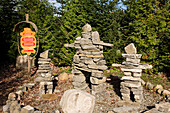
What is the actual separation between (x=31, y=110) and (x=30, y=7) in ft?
29.9

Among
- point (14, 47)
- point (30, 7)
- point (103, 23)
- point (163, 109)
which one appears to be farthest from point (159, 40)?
point (14, 47)

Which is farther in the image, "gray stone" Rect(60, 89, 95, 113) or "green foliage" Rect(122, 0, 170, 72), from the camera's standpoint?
"green foliage" Rect(122, 0, 170, 72)

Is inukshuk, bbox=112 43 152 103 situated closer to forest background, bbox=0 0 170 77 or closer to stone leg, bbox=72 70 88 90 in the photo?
stone leg, bbox=72 70 88 90

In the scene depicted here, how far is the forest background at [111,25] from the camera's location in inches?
394

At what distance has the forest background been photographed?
10.0m

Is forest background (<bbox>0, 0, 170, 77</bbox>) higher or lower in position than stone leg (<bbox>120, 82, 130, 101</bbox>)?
higher

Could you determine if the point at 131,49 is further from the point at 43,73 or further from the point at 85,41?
the point at 43,73

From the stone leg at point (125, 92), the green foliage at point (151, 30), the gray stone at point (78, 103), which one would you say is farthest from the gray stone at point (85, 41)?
the green foliage at point (151, 30)

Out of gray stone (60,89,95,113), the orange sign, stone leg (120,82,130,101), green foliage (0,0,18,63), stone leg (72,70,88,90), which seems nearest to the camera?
gray stone (60,89,95,113)

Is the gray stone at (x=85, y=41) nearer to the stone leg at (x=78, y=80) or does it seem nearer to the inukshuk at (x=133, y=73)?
the stone leg at (x=78, y=80)

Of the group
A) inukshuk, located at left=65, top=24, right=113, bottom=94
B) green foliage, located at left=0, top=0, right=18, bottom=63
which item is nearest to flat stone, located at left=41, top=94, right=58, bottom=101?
inukshuk, located at left=65, top=24, right=113, bottom=94

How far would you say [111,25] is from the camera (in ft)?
34.1

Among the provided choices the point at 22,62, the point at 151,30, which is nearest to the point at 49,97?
the point at 22,62

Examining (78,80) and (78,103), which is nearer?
(78,103)
